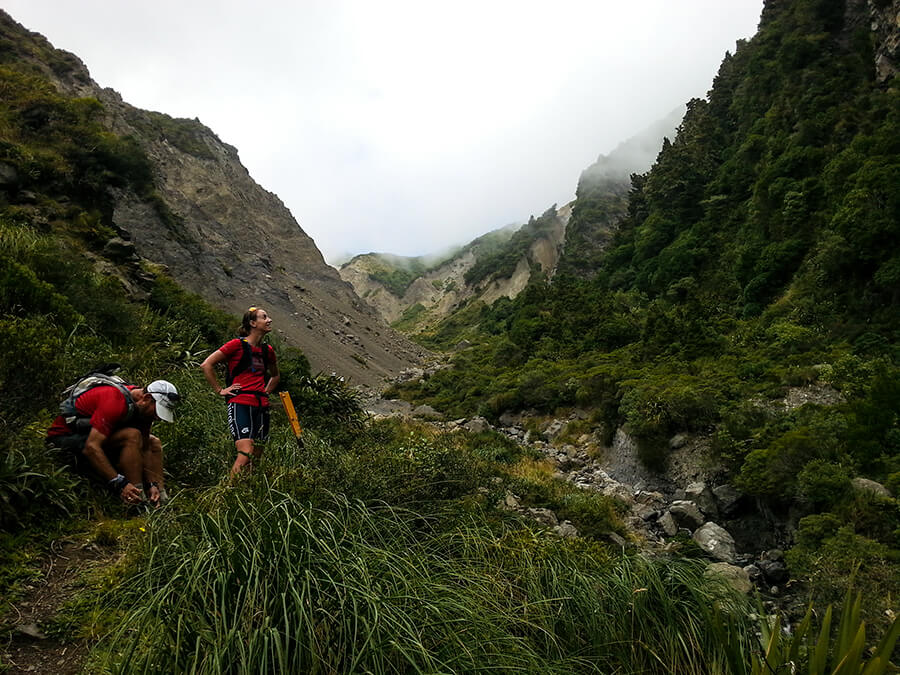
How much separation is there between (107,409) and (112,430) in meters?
0.17

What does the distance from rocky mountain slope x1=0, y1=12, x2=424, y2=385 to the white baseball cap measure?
1169cm

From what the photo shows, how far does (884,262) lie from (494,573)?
719 inches

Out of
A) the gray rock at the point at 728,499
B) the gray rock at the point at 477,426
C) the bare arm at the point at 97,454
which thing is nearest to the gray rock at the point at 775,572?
the gray rock at the point at 728,499

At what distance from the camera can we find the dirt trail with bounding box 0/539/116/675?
2312 mm

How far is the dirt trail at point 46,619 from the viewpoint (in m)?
2.31

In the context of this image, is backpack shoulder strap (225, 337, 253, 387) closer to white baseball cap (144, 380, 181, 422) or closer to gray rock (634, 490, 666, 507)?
white baseball cap (144, 380, 181, 422)

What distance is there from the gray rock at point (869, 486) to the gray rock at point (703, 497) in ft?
8.61

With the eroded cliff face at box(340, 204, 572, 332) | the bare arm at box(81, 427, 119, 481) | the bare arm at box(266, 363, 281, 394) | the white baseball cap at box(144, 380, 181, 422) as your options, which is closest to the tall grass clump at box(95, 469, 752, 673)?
the white baseball cap at box(144, 380, 181, 422)

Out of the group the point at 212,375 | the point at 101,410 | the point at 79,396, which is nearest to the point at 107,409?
the point at 101,410

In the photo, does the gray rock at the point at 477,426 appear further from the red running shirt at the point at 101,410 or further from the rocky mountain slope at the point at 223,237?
the red running shirt at the point at 101,410

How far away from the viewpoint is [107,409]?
3.84 m

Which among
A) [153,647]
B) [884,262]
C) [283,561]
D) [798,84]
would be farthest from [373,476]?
[798,84]

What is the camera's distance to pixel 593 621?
116 inches

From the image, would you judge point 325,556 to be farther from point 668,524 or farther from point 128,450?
point 668,524
